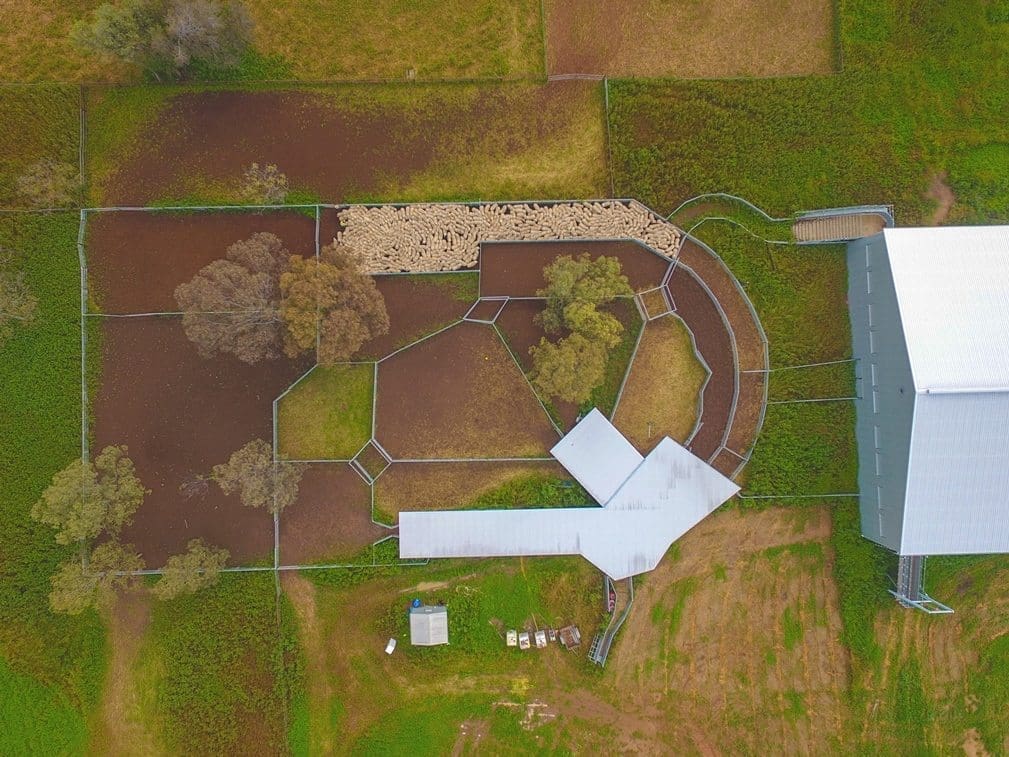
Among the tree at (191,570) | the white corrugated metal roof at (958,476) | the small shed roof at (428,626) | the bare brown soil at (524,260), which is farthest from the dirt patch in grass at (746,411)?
the tree at (191,570)

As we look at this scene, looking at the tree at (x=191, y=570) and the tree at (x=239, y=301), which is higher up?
the tree at (x=239, y=301)

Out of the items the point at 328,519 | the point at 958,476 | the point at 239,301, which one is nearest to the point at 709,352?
the point at 958,476

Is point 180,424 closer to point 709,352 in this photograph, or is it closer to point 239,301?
point 239,301

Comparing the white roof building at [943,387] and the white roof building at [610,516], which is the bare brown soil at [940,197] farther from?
the white roof building at [610,516]

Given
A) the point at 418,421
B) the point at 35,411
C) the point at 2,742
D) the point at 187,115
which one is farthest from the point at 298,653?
the point at 187,115

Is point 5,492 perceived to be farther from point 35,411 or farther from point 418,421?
point 418,421

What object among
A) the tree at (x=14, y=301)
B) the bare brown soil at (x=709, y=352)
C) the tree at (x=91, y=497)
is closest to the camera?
the tree at (x=91, y=497)
